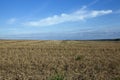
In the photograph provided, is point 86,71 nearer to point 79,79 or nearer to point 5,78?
point 79,79

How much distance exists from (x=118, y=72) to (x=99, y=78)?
233 centimetres

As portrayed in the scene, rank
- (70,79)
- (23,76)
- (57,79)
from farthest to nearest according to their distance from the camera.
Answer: (23,76) → (70,79) → (57,79)

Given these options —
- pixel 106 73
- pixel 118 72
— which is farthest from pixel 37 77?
pixel 118 72

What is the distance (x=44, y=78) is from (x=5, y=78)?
7.59 ft

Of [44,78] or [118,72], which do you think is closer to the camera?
[44,78]

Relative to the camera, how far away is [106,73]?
13531 mm

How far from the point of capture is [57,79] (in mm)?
10023

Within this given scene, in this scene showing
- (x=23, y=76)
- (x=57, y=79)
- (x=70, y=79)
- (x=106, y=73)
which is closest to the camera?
(x=57, y=79)

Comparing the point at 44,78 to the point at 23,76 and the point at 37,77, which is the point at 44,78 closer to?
the point at 37,77

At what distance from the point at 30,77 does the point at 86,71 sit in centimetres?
403

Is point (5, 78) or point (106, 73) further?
point (106, 73)

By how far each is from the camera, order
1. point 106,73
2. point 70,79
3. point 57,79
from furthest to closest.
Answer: point 106,73 → point 70,79 → point 57,79

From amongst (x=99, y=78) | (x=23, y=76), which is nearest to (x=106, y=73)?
(x=99, y=78)

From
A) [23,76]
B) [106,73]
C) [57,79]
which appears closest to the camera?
[57,79]
